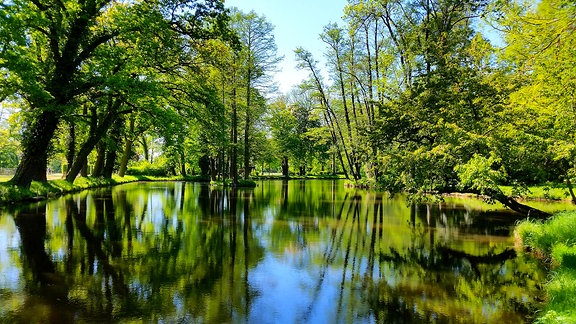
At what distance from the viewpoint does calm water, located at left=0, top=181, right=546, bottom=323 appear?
18.2 feet

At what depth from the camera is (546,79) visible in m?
11.1

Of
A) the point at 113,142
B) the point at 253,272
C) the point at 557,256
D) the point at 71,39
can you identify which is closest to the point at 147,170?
the point at 113,142

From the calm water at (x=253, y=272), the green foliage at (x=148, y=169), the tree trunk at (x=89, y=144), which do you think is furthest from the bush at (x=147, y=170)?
the calm water at (x=253, y=272)

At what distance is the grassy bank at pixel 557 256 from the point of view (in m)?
5.14

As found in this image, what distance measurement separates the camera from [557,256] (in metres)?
8.10

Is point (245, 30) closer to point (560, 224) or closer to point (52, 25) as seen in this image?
point (52, 25)

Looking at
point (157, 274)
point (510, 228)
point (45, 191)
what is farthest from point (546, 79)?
point (45, 191)

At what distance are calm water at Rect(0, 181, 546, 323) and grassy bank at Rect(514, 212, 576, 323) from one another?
42cm

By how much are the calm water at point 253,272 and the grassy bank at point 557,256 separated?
1.38 feet

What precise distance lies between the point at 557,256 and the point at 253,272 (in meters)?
6.34

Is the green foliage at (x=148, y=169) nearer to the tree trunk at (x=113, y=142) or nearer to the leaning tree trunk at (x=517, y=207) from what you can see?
the tree trunk at (x=113, y=142)

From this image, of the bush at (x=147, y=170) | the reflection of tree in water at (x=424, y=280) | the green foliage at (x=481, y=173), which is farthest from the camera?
the bush at (x=147, y=170)

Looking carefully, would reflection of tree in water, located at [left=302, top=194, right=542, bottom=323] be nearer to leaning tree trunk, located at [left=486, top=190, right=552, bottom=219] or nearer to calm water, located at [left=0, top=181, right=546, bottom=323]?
calm water, located at [left=0, top=181, right=546, bottom=323]

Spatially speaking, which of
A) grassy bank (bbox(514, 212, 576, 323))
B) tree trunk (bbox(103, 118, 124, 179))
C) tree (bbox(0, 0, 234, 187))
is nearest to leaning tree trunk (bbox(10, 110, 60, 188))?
tree (bbox(0, 0, 234, 187))
